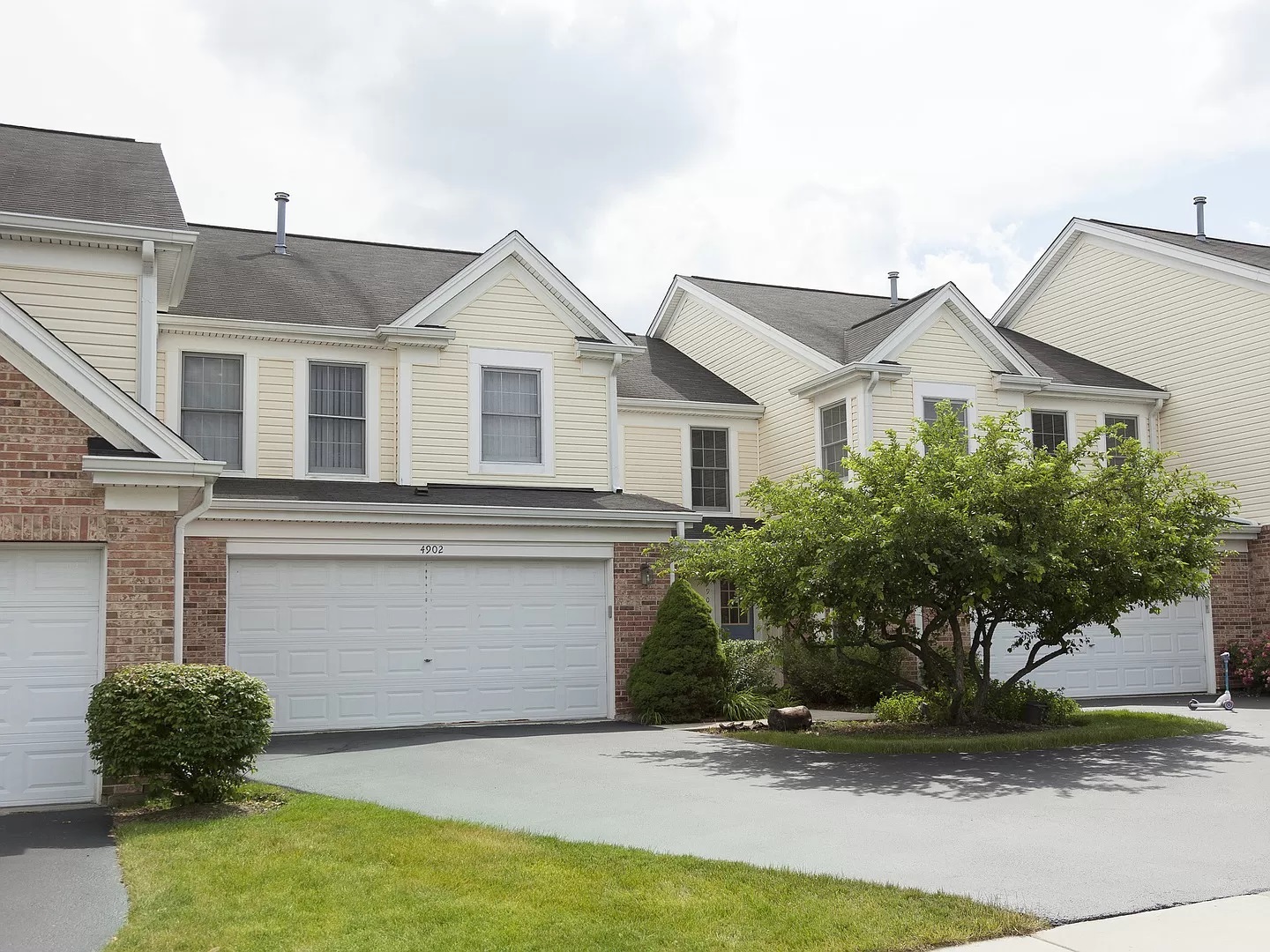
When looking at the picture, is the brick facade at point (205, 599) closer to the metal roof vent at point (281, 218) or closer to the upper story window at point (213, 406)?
the upper story window at point (213, 406)

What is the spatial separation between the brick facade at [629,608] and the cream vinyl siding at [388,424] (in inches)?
156

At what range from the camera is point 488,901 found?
702cm

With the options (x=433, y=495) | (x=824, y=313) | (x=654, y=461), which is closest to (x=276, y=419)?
(x=433, y=495)

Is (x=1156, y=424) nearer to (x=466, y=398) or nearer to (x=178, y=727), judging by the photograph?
(x=466, y=398)

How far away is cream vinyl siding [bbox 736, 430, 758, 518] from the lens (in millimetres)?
23703

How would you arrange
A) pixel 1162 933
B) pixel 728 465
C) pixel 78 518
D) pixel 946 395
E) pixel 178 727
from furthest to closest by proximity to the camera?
1. pixel 728 465
2. pixel 946 395
3. pixel 78 518
4. pixel 178 727
5. pixel 1162 933

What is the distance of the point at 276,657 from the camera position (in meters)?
16.0

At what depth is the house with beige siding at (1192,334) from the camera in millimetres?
22703

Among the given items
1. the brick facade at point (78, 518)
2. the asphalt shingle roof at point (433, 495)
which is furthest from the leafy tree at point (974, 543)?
the brick facade at point (78, 518)

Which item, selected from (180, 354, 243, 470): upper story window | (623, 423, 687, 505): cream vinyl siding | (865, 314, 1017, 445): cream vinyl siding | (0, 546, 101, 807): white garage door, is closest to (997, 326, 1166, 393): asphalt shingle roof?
(865, 314, 1017, 445): cream vinyl siding

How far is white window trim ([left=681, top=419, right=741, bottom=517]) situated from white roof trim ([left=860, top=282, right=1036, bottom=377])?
12.3 ft

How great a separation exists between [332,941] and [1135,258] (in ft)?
80.6

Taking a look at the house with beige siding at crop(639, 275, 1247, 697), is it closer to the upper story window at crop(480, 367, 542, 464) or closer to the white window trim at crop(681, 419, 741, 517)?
the white window trim at crop(681, 419, 741, 517)

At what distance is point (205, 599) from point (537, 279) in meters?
7.89
